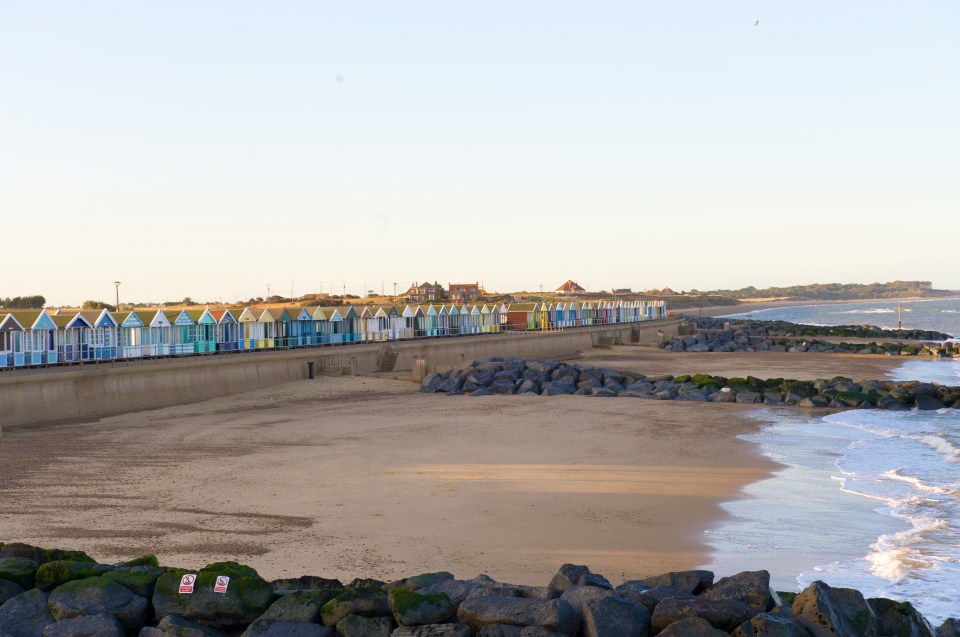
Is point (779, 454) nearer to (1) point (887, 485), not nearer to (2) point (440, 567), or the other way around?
(1) point (887, 485)

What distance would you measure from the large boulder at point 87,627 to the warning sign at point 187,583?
71 centimetres

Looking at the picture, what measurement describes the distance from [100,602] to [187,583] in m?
0.93

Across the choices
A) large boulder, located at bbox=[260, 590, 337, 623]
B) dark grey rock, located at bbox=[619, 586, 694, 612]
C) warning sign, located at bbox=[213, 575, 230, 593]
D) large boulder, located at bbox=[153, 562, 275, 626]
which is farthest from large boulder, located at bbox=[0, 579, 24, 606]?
dark grey rock, located at bbox=[619, 586, 694, 612]

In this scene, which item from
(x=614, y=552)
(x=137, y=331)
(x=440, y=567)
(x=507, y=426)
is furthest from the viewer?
(x=137, y=331)

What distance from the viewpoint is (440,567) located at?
450 inches

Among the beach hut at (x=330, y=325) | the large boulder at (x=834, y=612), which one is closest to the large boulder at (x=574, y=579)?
the large boulder at (x=834, y=612)

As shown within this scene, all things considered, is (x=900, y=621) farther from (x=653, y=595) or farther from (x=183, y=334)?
(x=183, y=334)

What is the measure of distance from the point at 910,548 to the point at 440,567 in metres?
6.88

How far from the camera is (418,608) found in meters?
8.73

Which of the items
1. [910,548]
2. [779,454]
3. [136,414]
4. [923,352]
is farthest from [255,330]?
[923,352]

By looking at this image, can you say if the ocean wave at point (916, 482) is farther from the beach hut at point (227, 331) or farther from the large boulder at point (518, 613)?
the beach hut at point (227, 331)

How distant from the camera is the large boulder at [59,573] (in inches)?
384

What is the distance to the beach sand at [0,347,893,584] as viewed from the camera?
12.1m

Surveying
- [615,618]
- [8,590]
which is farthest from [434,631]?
[8,590]
